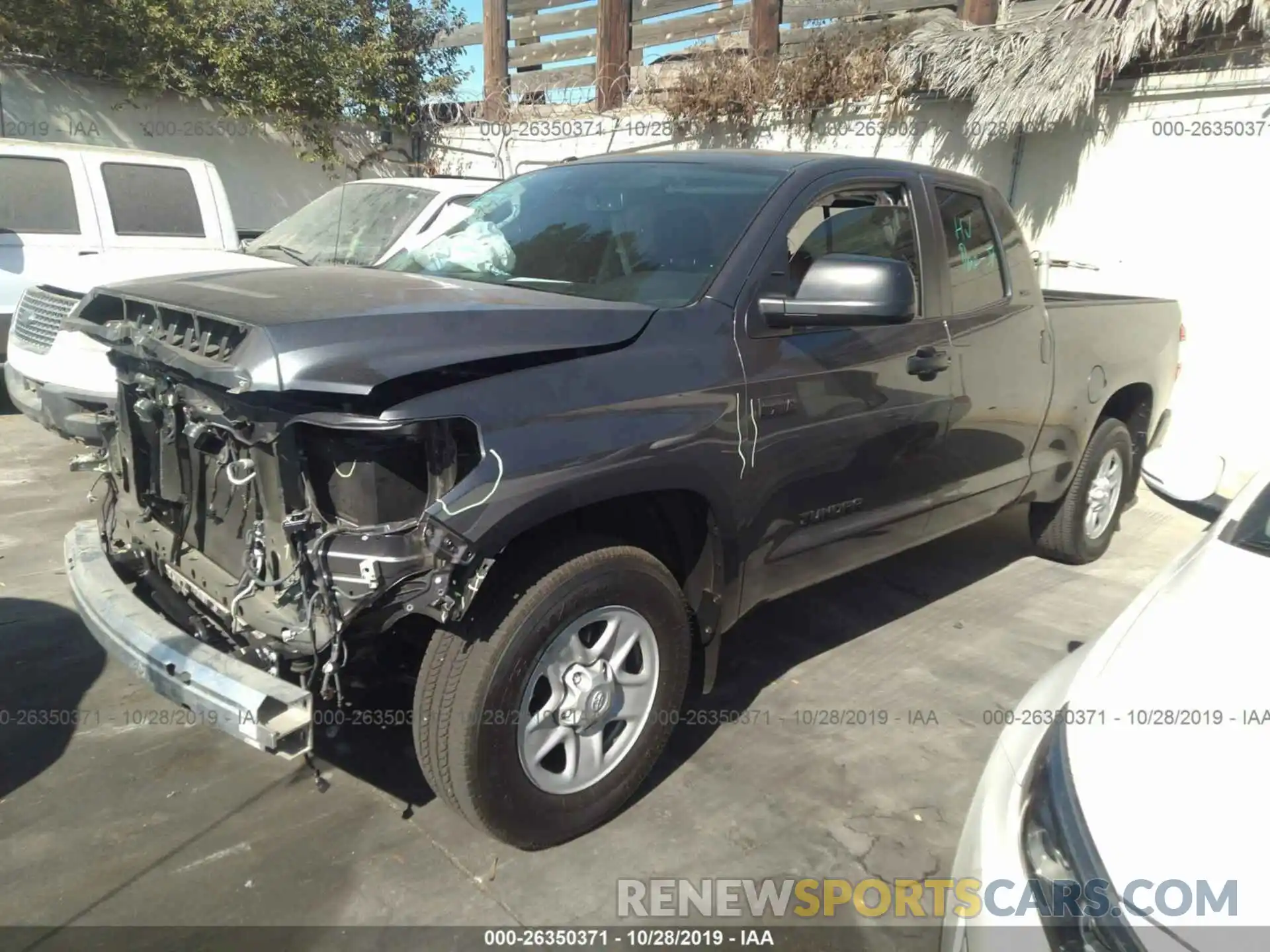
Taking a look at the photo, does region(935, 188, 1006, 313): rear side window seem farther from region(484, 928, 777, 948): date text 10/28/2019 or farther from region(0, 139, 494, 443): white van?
region(0, 139, 494, 443): white van

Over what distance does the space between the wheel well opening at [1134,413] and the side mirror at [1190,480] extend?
8.17 feet

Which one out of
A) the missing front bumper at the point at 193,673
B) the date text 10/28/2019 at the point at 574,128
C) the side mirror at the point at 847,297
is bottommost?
the missing front bumper at the point at 193,673

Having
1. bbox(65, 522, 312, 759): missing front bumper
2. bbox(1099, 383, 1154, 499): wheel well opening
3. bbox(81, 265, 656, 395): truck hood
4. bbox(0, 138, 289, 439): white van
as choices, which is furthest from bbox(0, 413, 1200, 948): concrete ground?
bbox(0, 138, 289, 439): white van

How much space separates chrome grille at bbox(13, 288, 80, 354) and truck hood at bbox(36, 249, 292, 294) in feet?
0.28

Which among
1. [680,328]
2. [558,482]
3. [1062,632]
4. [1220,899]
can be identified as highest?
[680,328]

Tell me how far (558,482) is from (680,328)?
2.25 feet

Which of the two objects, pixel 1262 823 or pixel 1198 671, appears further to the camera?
pixel 1198 671

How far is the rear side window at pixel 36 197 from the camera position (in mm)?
7082

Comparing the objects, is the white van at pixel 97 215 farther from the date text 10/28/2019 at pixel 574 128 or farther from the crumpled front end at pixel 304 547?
the date text 10/28/2019 at pixel 574 128

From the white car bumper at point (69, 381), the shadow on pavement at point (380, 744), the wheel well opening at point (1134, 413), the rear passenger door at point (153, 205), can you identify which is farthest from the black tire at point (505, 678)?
the rear passenger door at point (153, 205)

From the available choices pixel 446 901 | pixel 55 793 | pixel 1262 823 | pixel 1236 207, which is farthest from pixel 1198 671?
pixel 1236 207

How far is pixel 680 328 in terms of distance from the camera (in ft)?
9.28

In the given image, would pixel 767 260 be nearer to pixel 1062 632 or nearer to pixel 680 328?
pixel 680 328

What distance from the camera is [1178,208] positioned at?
6.46 meters
